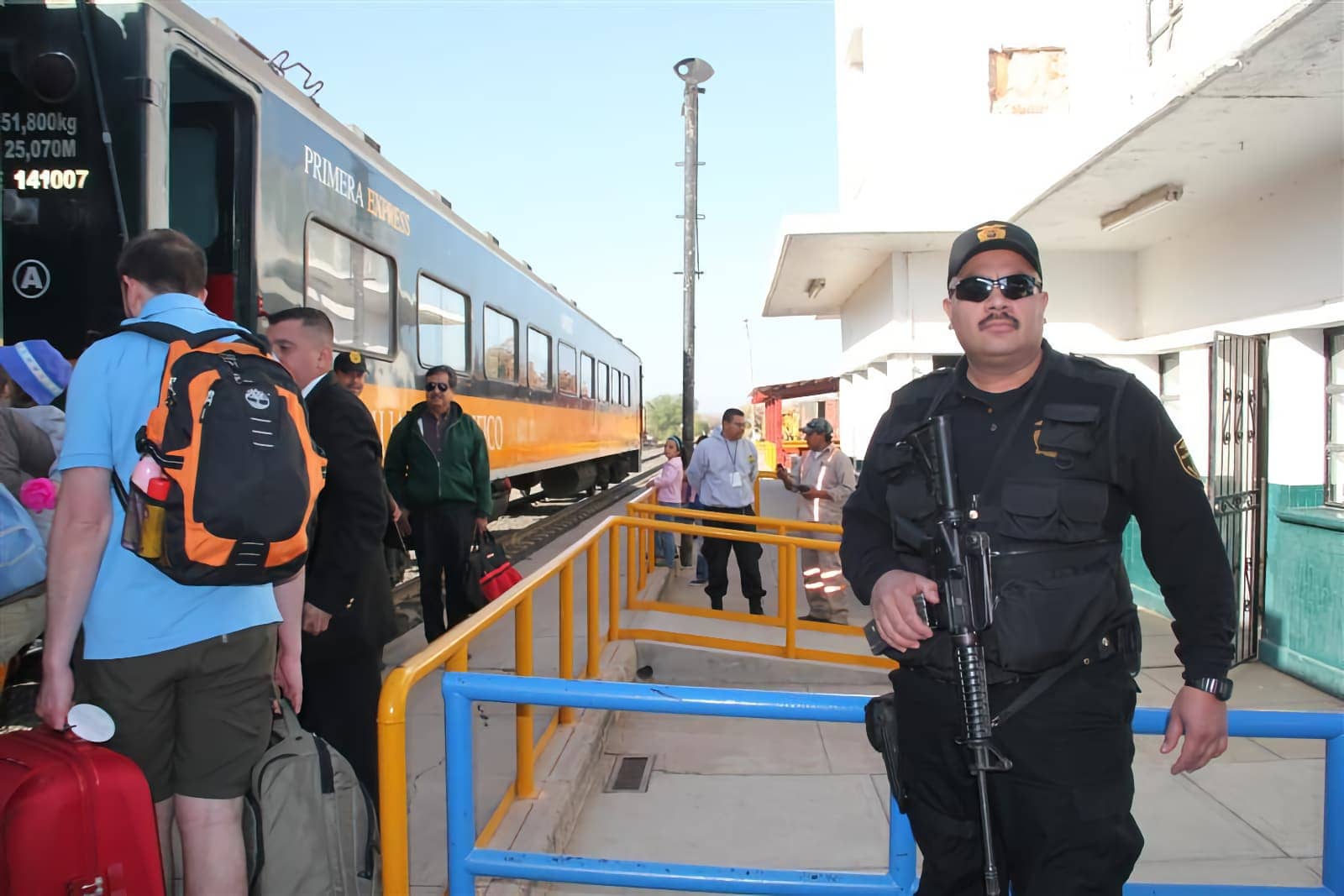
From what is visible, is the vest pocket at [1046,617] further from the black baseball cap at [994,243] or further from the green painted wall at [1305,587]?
the green painted wall at [1305,587]

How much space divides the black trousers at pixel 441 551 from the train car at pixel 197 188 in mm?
1356

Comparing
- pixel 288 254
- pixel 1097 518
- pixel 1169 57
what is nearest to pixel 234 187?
pixel 288 254

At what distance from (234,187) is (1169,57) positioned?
22.3ft

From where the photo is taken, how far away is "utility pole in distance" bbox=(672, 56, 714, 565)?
11.1 m

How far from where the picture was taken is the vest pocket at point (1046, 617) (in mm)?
1784

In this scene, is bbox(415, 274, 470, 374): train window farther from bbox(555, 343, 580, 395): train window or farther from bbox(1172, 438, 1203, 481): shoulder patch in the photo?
bbox(1172, 438, 1203, 481): shoulder patch

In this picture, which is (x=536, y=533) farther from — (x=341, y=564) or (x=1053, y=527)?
(x=1053, y=527)

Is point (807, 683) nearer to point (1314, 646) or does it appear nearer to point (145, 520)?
point (1314, 646)

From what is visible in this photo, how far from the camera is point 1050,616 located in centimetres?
179

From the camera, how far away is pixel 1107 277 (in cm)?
908

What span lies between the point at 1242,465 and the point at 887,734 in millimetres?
5470

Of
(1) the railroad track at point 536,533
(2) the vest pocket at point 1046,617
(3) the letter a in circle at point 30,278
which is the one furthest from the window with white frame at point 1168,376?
(3) the letter a in circle at point 30,278

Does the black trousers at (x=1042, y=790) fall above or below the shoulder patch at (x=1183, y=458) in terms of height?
below

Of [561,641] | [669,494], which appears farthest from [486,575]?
[669,494]
